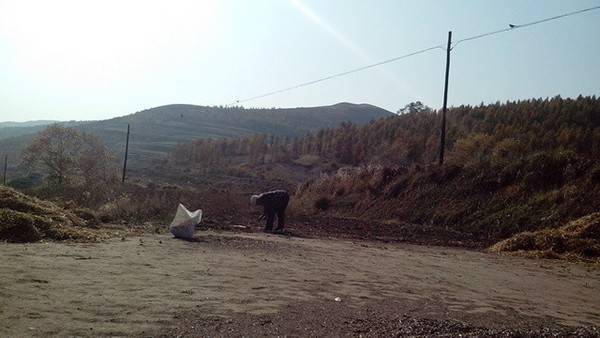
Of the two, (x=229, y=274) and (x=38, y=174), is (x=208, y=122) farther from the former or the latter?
(x=229, y=274)

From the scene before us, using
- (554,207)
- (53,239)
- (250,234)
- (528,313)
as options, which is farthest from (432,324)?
(554,207)

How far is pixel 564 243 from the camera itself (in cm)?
1833

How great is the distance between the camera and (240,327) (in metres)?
7.25

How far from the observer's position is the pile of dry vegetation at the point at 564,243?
17.6 meters

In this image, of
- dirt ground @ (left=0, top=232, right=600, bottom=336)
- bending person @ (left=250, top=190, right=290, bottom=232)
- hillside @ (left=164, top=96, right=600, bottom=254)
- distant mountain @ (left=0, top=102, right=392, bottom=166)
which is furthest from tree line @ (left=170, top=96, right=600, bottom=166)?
distant mountain @ (left=0, top=102, right=392, bottom=166)

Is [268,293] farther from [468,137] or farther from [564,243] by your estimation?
[468,137]

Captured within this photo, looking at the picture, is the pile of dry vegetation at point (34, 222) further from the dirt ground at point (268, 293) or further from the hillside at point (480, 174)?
the hillside at point (480, 174)

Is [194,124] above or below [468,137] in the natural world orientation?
above

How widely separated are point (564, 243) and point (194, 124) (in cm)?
13109

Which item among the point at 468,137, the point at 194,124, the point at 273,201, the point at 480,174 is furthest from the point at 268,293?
the point at 194,124

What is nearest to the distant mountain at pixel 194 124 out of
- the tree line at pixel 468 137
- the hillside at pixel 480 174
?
the tree line at pixel 468 137

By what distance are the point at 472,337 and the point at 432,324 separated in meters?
0.72

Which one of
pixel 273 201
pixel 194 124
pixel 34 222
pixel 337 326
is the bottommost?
pixel 337 326

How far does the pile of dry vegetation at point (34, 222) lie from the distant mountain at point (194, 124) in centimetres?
8808
